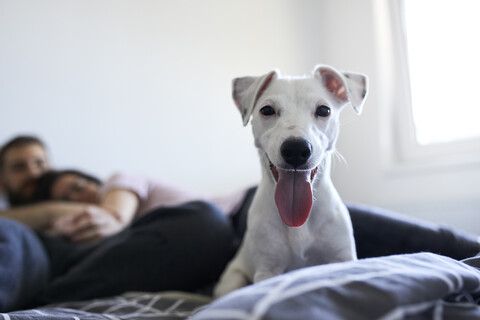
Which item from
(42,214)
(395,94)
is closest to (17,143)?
(42,214)

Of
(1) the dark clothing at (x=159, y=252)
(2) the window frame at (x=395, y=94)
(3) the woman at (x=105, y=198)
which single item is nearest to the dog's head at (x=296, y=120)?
(1) the dark clothing at (x=159, y=252)

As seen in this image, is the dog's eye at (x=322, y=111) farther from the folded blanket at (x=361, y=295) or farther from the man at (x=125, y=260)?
the man at (x=125, y=260)

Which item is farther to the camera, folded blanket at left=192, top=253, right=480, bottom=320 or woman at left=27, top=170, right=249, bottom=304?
woman at left=27, top=170, right=249, bottom=304

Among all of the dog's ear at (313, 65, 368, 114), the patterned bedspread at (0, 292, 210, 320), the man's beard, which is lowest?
the patterned bedspread at (0, 292, 210, 320)

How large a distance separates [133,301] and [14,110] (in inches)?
53.4

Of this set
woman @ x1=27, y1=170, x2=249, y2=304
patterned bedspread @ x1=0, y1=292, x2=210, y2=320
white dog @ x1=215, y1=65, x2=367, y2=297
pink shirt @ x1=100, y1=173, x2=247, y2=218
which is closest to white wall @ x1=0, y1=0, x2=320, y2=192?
pink shirt @ x1=100, y1=173, x2=247, y2=218

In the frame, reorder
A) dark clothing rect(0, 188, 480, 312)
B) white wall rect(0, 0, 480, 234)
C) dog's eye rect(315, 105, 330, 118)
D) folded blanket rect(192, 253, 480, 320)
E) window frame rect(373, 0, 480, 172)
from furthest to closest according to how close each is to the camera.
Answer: window frame rect(373, 0, 480, 172) → white wall rect(0, 0, 480, 234) → dark clothing rect(0, 188, 480, 312) → dog's eye rect(315, 105, 330, 118) → folded blanket rect(192, 253, 480, 320)

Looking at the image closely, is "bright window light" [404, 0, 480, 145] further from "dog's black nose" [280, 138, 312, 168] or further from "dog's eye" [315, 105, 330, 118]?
"dog's black nose" [280, 138, 312, 168]

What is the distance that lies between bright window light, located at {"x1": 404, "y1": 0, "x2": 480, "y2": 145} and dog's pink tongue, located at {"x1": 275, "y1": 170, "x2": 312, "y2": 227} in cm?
163

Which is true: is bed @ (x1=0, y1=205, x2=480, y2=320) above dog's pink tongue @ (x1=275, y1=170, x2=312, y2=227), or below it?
below

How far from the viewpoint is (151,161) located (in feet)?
7.03

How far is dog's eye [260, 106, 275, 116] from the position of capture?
0.76 m

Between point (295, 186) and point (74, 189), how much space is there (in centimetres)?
141

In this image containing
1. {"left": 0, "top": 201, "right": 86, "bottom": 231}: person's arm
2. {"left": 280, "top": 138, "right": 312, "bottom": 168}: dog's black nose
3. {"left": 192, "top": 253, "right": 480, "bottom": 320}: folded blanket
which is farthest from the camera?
{"left": 0, "top": 201, "right": 86, "bottom": 231}: person's arm
